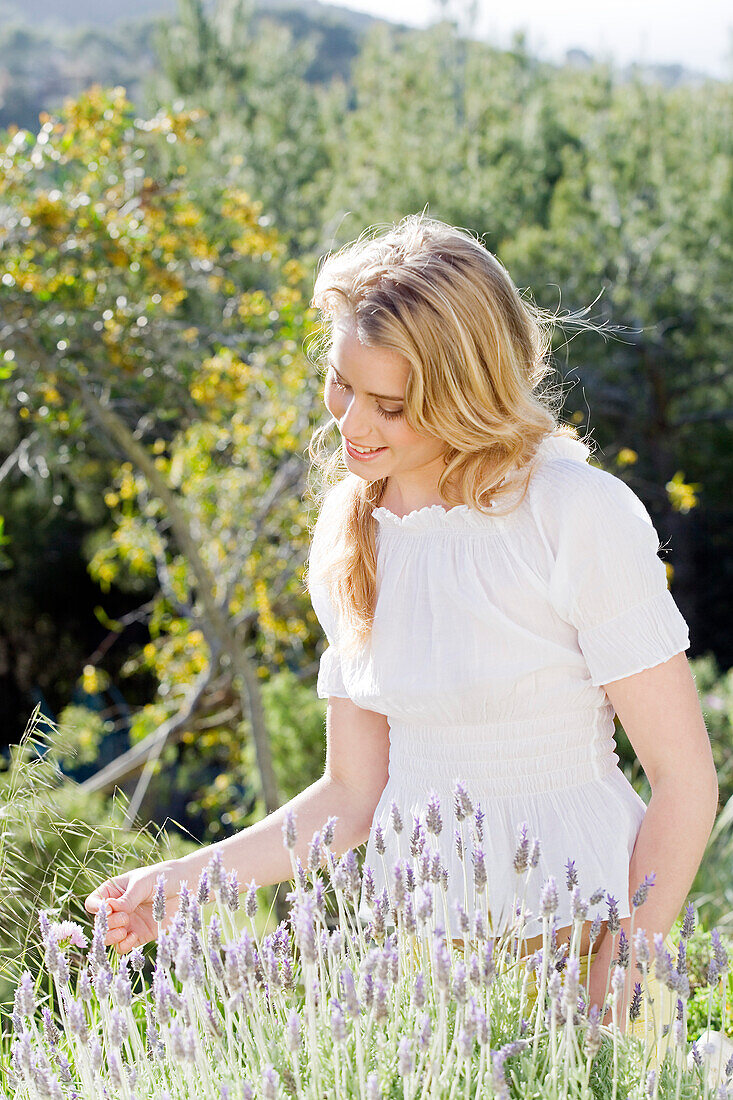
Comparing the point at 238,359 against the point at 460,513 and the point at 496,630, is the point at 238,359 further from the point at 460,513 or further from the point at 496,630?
the point at 496,630

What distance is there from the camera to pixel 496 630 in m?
1.40

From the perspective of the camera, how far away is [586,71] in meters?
15.3

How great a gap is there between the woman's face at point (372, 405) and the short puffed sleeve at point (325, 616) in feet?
Result: 0.82

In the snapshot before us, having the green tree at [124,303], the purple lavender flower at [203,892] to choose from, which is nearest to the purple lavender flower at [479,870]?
the purple lavender flower at [203,892]

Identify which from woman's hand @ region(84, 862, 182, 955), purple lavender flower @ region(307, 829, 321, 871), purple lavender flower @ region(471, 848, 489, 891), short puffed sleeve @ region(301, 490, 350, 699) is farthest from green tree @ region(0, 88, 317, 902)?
purple lavender flower @ region(471, 848, 489, 891)

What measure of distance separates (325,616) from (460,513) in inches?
11.9

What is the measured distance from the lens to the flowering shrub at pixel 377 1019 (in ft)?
3.09

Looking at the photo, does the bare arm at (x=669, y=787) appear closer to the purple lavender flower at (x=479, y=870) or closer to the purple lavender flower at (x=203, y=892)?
the purple lavender flower at (x=479, y=870)

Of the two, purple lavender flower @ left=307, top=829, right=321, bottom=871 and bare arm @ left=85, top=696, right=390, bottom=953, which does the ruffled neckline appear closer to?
bare arm @ left=85, top=696, right=390, bottom=953

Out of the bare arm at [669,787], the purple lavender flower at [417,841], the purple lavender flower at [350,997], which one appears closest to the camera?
the purple lavender flower at [350,997]

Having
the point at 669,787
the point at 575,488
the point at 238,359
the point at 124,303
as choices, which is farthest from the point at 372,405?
the point at 238,359

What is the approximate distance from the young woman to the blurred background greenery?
42cm

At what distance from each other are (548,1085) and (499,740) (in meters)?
0.50

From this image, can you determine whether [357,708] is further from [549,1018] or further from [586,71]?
[586,71]
